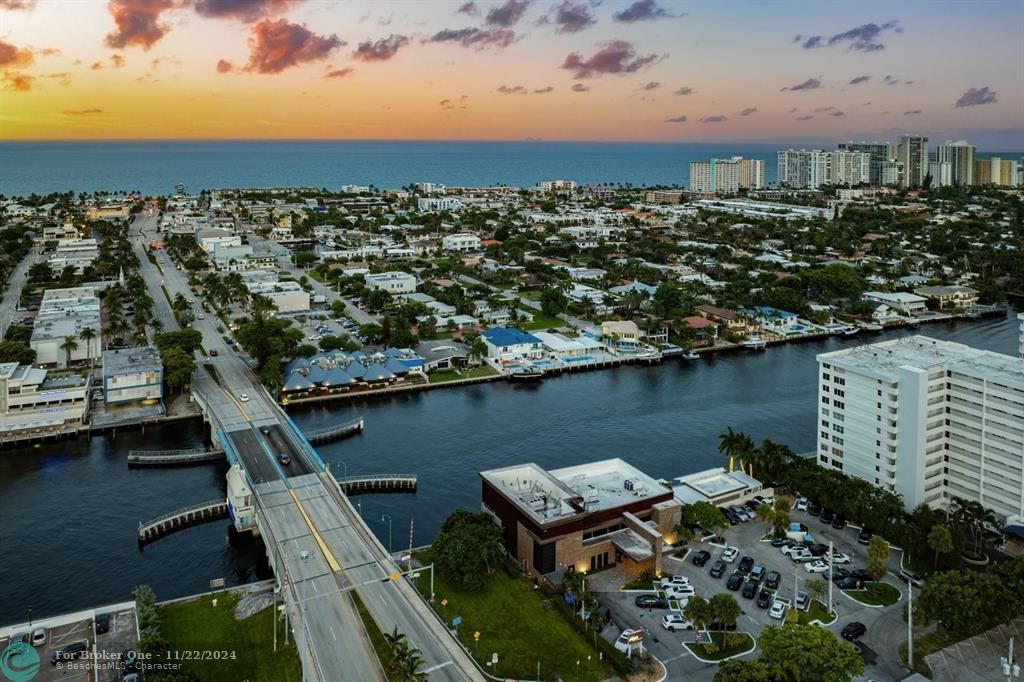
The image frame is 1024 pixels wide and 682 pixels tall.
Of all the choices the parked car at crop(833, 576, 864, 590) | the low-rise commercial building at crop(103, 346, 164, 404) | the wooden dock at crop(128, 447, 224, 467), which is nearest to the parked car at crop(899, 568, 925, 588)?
the parked car at crop(833, 576, 864, 590)

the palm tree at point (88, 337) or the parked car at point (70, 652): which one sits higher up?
the palm tree at point (88, 337)

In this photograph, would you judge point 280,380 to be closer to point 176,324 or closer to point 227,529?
point 227,529

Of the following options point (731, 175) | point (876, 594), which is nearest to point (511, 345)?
point (876, 594)

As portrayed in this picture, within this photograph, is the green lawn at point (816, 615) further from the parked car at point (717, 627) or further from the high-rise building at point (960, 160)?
the high-rise building at point (960, 160)

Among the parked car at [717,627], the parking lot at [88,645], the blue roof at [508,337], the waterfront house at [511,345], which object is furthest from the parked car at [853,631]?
the blue roof at [508,337]

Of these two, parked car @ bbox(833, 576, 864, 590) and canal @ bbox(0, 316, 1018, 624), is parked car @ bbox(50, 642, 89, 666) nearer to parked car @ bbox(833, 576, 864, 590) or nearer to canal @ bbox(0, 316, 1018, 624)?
canal @ bbox(0, 316, 1018, 624)

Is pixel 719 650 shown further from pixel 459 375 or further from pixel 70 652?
pixel 459 375

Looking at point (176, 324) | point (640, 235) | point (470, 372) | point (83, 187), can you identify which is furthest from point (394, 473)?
point (83, 187)
